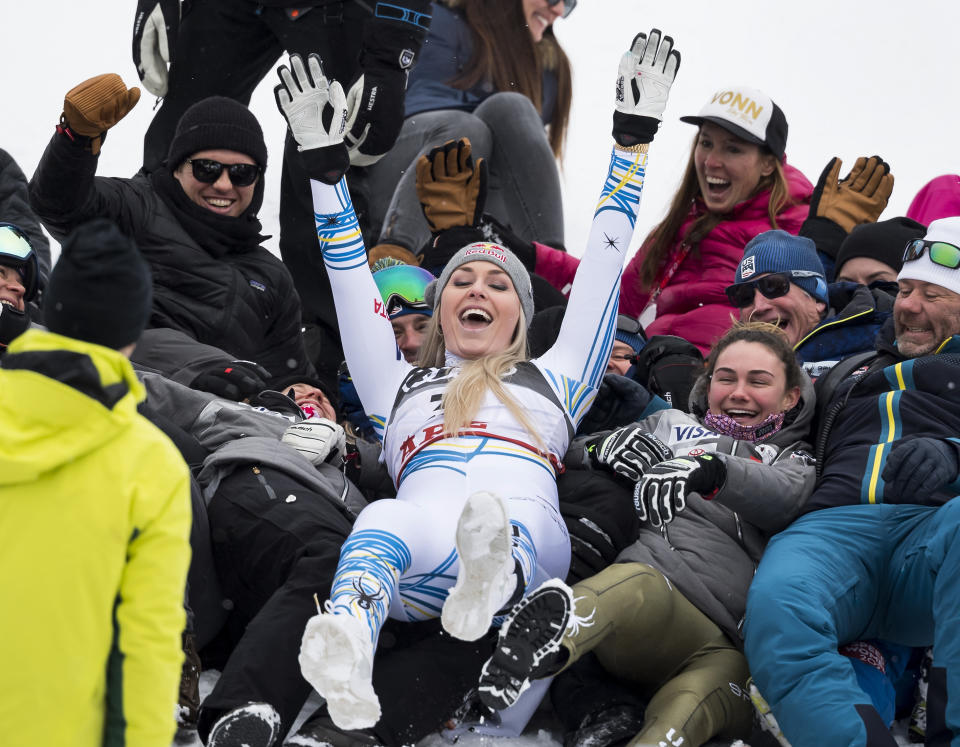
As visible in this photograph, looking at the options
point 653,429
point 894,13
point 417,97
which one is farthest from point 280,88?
point 894,13

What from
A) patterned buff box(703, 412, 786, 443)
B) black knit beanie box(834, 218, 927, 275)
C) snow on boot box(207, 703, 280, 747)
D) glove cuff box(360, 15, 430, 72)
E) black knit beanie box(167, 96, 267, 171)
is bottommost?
snow on boot box(207, 703, 280, 747)

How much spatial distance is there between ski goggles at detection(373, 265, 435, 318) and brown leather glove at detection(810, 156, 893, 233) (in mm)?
1731

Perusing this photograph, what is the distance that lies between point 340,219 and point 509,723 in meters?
1.58

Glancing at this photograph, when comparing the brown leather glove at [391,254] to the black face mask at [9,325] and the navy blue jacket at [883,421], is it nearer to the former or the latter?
the black face mask at [9,325]

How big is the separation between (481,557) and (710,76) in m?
10.8

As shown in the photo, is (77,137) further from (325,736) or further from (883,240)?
(883,240)

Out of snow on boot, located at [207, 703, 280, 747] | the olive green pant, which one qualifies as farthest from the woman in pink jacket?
snow on boot, located at [207, 703, 280, 747]

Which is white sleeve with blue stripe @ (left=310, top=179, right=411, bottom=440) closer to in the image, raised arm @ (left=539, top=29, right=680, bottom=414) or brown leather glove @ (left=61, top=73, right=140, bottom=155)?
raised arm @ (left=539, top=29, right=680, bottom=414)

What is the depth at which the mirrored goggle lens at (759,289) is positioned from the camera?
4145mm

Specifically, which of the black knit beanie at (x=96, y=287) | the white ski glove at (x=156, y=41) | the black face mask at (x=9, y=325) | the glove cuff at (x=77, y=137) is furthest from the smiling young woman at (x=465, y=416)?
the white ski glove at (x=156, y=41)

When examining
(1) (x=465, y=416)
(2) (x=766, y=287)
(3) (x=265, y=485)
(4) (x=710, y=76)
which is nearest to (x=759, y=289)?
(2) (x=766, y=287)

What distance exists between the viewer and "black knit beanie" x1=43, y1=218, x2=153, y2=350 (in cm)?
178

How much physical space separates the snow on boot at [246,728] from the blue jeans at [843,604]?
1081 millimetres

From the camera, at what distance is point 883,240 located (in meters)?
4.52
